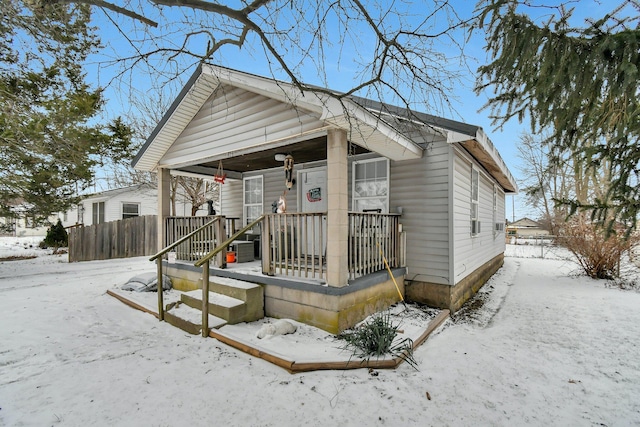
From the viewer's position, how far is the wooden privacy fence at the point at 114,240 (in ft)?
36.5

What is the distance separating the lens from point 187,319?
4.32m

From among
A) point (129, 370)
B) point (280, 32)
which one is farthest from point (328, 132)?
point (129, 370)

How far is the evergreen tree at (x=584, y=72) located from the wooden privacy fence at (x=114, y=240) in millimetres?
13292

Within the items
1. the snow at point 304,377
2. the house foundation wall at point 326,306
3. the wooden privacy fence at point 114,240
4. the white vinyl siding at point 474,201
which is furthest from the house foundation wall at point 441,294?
the wooden privacy fence at point 114,240

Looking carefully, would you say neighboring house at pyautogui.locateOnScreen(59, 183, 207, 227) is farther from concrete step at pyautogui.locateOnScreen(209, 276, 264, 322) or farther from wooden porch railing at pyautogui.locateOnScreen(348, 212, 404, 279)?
Answer: wooden porch railing at pyautogui.locateOnScreen(348, 212, 404, 279)

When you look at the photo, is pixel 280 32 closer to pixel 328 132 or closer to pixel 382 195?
pixel 328 132

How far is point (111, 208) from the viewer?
15938 millimetres

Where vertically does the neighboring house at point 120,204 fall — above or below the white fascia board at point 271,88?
below

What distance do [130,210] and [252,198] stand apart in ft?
38.8

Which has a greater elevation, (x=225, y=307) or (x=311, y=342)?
(x=225, y=307)

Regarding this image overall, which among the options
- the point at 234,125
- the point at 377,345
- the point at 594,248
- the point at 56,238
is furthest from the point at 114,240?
the point at 594,248

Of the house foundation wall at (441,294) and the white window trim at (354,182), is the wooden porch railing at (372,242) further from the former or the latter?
the house foundation wall at (441,294)

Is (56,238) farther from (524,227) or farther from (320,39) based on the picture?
(524,227)

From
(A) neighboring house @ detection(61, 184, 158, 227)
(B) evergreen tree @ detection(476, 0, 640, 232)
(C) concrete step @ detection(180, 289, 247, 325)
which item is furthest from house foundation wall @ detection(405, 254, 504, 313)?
(A) neighboring house @ detection(61, 184, 158, 227)
